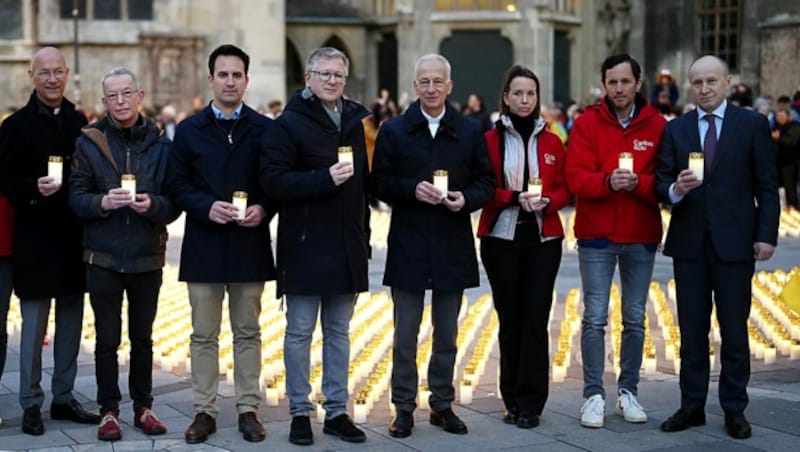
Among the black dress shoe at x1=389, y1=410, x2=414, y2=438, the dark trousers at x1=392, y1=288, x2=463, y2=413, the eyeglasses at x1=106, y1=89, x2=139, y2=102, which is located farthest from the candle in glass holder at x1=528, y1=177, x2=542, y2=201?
the eyeglasses at x1=106, y1=89, x2=139, y2=102

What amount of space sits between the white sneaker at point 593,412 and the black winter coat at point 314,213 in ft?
5.44

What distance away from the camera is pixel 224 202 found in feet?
24.7

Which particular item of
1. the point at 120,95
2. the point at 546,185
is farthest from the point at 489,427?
the point at 120,95

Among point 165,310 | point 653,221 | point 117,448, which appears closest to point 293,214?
point 117,448

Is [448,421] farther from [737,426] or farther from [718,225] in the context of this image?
[718,225]

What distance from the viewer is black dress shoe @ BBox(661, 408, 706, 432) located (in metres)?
7.90

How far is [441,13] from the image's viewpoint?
3559cm

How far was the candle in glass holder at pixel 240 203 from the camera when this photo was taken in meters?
7.46

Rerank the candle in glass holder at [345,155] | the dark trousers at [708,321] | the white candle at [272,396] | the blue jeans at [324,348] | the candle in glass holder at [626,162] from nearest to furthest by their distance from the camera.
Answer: the candle in glass holder at [345,155] → the candle in glass holder at [626,162] → the blue jeans at [324,348] → the dark trousers at [708,321] → the white candle at [272,396]

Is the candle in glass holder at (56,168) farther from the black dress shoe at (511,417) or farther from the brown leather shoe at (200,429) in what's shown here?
the black dress shoe at (511,417)

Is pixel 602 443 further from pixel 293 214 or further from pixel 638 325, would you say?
pixel 293 214

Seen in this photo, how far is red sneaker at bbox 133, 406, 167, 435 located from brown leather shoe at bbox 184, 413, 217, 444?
0.57 ft

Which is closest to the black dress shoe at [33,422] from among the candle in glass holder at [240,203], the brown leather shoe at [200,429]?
the brown leather shoe at [200,429]

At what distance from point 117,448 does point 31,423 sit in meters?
0.73
